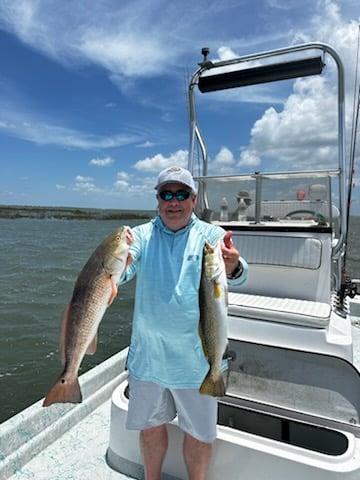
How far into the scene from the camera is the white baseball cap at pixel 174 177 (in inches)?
76.2

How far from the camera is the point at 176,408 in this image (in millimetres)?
2035

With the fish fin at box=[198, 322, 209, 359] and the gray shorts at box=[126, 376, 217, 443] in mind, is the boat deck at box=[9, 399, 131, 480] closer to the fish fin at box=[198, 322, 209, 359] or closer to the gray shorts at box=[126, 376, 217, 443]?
the gray shorts at box=[126, 376, 217, 443]

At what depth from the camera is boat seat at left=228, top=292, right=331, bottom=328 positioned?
3299mm

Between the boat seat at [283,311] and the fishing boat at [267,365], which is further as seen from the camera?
the boat seat at [283,311]

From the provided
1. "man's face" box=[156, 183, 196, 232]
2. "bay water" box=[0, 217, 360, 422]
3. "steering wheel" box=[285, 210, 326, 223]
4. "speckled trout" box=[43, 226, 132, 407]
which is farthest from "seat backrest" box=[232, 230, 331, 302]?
"bay water" box=[0, 217, 360, 422]

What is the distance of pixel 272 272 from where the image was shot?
444 cm

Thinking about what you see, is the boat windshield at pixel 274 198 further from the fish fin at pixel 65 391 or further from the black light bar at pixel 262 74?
the fish fin at pixel 65 391

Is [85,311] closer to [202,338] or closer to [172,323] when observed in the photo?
[172,323]

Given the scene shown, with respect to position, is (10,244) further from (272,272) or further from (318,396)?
(318,396)

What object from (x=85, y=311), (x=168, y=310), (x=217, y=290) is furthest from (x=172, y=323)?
(x=85, y=311)

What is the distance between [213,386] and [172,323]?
0.37 metres

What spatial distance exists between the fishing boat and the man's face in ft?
4.11

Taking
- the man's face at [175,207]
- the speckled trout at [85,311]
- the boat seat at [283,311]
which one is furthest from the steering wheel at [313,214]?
the speckled trout at [85,311]

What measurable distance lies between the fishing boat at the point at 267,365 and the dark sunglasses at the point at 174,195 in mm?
1379
